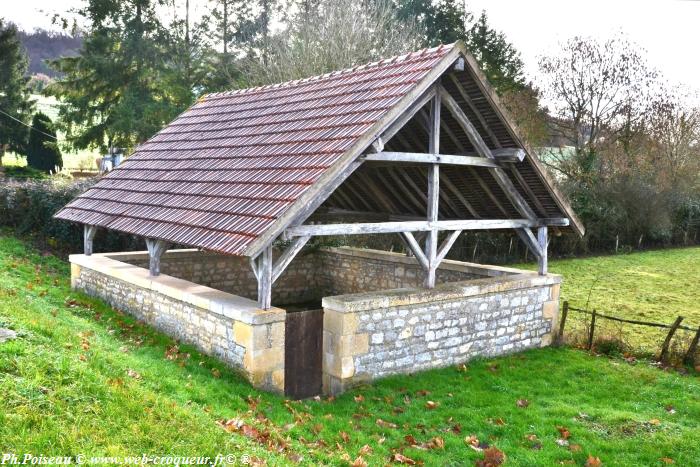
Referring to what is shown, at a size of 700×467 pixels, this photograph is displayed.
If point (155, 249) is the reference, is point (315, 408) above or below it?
below

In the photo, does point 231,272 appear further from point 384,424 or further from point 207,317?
point 384,424

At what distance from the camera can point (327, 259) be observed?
45.6ft

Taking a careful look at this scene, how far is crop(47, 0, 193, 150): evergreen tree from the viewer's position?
23.0 metres

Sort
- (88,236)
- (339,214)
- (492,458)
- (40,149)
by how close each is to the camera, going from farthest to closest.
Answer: (40,149), (339,214), (88,236), (492,458)

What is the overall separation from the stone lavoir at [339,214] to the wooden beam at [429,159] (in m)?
0.03

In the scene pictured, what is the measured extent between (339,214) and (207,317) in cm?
490

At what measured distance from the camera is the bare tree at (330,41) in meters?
21.0

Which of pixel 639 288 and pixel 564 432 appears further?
pixel 639 288

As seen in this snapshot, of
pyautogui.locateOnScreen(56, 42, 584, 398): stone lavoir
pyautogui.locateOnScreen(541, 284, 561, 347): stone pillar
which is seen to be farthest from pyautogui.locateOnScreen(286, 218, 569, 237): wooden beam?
pyautogui.locateOnScreen(541, 284, 561, 347): stone pillar

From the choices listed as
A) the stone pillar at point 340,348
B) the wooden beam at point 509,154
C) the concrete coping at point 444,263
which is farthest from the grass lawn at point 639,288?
the stone pillar at point 340,348

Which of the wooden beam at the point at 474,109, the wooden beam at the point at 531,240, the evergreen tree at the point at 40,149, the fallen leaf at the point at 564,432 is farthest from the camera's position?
the evergreen tree at the point at 40,149

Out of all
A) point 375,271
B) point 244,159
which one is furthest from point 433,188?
point 375,271

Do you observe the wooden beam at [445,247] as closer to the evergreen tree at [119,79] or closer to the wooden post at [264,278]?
the wooden post at [264,278]

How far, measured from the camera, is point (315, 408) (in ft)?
22.8
